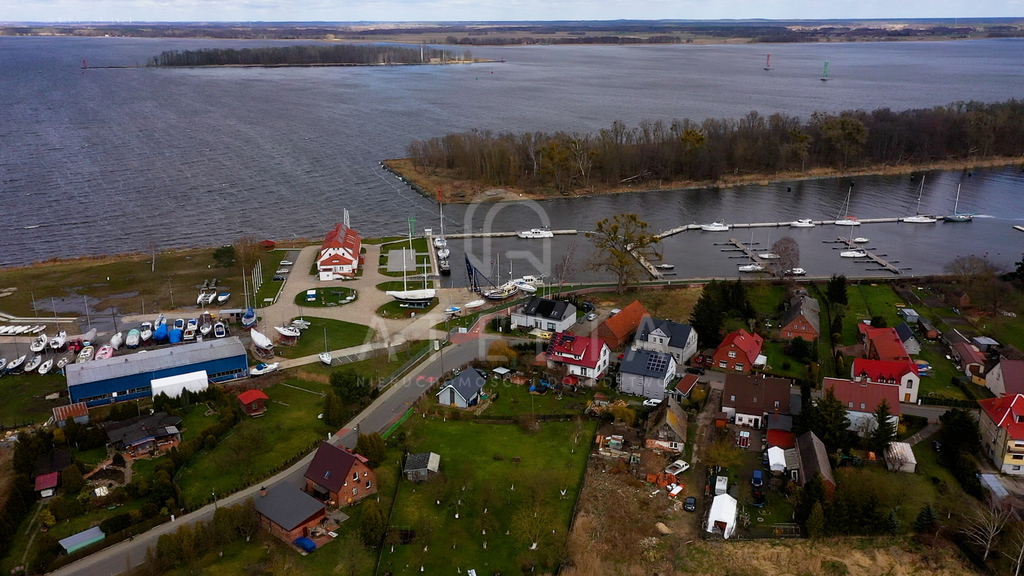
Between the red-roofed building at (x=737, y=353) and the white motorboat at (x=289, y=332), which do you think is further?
the white motorboat at (x=289, y=332)

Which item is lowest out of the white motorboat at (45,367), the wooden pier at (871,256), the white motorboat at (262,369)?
the white motorboat at (45,367)

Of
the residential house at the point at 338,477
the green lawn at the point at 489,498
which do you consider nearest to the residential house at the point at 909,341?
the green lawn at the point at 489,498

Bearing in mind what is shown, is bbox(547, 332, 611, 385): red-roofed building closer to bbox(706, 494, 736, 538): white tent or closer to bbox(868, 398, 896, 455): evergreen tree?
bbox(706, 494, 736, 538): white tent

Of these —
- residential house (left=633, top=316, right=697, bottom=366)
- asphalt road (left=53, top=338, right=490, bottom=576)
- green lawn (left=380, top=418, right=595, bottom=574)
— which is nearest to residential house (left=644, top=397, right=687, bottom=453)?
green lawn (left=380, top=418, right=595, bottom=574)

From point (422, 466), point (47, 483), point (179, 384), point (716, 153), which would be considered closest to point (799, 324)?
point (422, 466)

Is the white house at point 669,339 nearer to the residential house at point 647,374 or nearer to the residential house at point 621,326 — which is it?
the residential house at point 621,326

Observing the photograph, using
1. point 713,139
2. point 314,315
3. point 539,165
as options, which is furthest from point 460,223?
point 713,139

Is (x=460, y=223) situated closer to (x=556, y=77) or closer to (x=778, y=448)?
(x=778, y=448)
